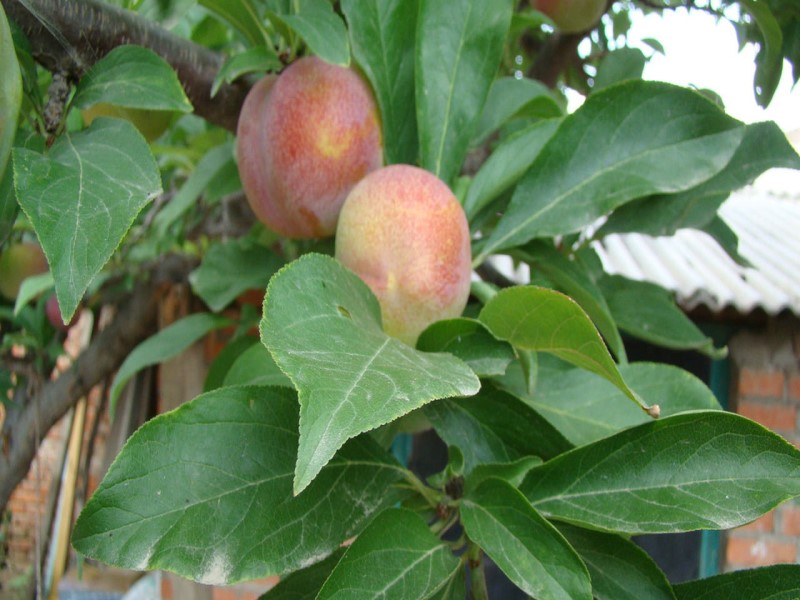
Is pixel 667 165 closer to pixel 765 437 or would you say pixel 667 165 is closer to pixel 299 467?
pixel 765 437

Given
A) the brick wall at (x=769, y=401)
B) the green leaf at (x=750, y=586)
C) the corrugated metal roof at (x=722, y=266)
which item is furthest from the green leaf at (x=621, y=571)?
the brick wall at (x=769, y=401)

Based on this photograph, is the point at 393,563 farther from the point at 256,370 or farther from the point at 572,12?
the point at 572,12

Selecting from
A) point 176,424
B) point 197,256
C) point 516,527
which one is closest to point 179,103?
point 176,424

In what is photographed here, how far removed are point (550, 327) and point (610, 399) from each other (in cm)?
17

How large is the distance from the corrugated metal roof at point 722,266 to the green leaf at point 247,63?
2.56ft

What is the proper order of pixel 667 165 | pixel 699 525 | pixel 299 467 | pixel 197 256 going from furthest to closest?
pixel 197 256 < pixel 667 165 < pixel 699 525 < pixel 299 467

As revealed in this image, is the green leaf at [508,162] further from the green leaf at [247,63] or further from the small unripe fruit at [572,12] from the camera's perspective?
the small unripe fruit at [572,12]

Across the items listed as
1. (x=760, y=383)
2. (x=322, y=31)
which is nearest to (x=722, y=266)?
(x=760, y=383)

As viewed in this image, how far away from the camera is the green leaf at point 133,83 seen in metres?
0.44

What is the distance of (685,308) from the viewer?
154 cm

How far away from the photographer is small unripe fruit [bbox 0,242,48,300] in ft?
3.98

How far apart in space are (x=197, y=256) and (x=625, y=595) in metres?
1.11

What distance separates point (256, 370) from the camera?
516mm

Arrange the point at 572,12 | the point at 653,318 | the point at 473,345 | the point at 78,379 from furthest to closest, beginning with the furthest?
the point at 78,379
the point at 572,12
the point at 653,318
the point at 473,345
